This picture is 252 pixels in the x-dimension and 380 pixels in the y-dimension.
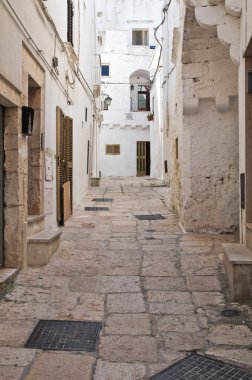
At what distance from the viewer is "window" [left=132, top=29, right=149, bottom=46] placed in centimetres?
2519

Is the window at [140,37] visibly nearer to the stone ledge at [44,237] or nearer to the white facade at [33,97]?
the white facade at [33,97]

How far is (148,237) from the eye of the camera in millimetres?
6914

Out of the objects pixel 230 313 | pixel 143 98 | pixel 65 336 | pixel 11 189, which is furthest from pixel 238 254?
pixel 143 98

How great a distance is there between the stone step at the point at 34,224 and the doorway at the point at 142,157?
18775 millimetres

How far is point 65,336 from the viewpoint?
3.36 metres

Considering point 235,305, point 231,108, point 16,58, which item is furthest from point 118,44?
point 235,305

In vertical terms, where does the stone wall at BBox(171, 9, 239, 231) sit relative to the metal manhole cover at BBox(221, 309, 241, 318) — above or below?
above

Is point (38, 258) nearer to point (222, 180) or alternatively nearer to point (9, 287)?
point (9, 287)

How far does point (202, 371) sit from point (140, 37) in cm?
2490

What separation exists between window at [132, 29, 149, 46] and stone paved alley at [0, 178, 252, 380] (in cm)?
2034

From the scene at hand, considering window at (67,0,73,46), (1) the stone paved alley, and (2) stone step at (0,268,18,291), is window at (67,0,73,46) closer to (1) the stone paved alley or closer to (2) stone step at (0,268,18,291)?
(1) the stone paved alley

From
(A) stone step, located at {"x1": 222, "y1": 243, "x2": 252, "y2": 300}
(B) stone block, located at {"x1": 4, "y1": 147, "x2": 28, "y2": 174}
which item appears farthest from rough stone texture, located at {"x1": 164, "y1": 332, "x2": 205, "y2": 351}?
(B) stone block, located at {"x1": 4, "y1": 147, "x2": 28, "y2": 174}

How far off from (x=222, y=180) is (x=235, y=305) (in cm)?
348

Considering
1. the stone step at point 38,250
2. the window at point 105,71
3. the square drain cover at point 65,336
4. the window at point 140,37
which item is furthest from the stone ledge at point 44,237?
the window at point 140,37
